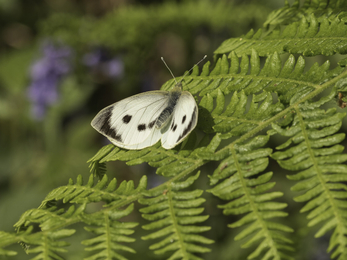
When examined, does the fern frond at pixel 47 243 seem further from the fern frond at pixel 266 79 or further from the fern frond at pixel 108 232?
the fern frond at pixel 266 79

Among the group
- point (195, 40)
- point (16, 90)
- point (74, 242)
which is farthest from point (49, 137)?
point (195, 40)

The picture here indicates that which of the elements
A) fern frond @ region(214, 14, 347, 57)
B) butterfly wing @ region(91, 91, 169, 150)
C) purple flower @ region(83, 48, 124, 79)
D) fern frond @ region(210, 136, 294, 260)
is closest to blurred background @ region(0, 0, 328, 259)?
purple flower @ region(83, 48, 124, 79)

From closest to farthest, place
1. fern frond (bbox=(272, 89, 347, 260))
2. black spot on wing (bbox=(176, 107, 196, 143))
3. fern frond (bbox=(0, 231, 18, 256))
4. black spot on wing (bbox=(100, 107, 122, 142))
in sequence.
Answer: fern frond (bbox=(272, 89, 347, 260))
fern frond (bbox=(0, 231, 18, 256))
black spot on wing (bbox=(176, 107, 196, 143))
black spot on wing (bbox=(100, 107, 122, 142))

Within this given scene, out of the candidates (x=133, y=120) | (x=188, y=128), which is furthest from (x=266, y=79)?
(x=133, y=120)

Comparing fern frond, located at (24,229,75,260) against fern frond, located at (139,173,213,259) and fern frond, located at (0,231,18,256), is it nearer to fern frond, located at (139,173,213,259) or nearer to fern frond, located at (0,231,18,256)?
fern frond, located at (0,231,18,256)

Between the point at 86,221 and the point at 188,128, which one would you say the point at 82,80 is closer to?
the point at 188,128
